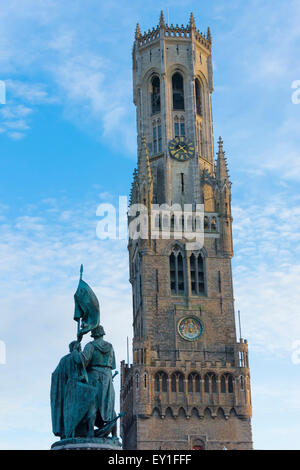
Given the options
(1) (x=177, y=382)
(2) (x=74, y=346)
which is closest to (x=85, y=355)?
(2) (x=74, y=346)

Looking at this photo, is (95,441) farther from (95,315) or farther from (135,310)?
(135,310)

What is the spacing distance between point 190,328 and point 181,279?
5.45m

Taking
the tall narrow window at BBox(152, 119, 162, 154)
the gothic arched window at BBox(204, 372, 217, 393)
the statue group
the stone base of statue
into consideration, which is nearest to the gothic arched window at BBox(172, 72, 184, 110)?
the tall narrow window at BBox(152, 119, 162, 154)

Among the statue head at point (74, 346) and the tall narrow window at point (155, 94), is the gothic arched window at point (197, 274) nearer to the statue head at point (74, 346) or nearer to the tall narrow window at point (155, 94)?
the tall narrow window at point (155, 94)

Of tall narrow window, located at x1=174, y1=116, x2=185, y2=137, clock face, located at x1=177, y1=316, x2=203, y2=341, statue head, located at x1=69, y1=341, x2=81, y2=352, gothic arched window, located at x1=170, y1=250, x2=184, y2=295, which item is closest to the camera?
statue head, located at x1=69, y1=341, x2=81, y2=352

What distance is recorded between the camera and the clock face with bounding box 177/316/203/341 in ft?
264

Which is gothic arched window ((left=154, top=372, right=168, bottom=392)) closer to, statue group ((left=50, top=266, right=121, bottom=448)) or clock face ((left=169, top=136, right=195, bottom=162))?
clock face ((left=169, top=136, right=195, bottom=162))

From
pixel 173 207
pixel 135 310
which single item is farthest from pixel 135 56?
pixel 135 310

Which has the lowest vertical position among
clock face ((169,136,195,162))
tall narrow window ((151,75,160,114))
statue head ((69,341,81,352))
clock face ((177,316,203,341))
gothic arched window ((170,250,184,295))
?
statue head ((69,341,81,352))

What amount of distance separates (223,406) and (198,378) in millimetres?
3472

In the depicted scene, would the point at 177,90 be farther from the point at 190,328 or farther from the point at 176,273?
the point at 190,328

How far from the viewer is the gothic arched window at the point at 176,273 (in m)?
82.9

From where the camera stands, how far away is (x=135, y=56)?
316 feet

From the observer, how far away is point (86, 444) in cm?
3669
